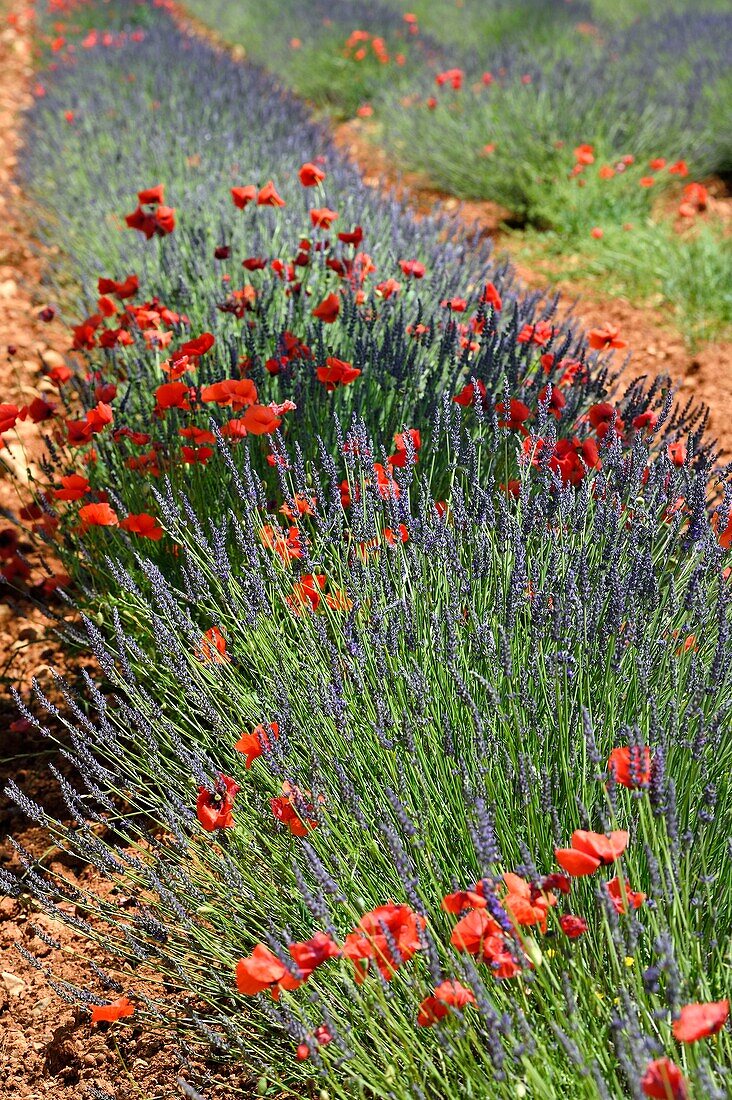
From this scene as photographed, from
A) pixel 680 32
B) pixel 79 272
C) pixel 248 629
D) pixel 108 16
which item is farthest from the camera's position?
pixel 108 16

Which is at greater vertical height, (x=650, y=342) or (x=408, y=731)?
(x=408, y=731)

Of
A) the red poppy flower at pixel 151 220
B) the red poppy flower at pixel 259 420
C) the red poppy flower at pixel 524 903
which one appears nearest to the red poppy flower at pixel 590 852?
the red poppy flower at pixel 524 903

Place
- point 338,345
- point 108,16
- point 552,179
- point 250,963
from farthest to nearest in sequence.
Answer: point 108,16 < point 552,179 < point 338,345 < point 250,963

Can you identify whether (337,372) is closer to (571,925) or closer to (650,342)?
(571,925)

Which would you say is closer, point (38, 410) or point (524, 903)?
point (524, 903)

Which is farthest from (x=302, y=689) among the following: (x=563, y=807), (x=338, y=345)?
(x=338, y=345)

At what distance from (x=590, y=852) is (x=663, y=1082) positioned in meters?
0.24

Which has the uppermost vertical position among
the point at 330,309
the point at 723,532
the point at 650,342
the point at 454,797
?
the point at 330,309

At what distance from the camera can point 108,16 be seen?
10.6 metres

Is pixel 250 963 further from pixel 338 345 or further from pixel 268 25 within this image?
pixel 268 25

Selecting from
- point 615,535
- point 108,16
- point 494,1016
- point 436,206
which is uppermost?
point 108,16

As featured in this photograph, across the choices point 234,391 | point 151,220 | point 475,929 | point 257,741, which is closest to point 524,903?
point 475,929

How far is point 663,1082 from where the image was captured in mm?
938

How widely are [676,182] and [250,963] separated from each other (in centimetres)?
650
